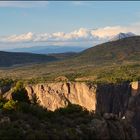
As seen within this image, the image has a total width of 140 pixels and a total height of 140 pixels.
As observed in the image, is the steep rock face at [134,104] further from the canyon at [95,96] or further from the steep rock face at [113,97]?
the steep rock face at [113,97]

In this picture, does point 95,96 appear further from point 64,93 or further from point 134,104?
point 134,104

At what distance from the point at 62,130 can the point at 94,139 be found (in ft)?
10.1

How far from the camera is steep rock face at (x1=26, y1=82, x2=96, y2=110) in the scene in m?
155

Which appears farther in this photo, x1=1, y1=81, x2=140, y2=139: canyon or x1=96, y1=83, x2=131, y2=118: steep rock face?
x1=96, y1=83, x2=131, y2=118: steep rock face

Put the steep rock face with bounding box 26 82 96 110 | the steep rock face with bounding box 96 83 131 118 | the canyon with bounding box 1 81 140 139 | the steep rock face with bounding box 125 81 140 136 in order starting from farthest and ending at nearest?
the steep rock face with bounding box 96 83 131 118, the steep rock face with bounding box 26 82 96 110, the canyon with bounding box 1 81 140 139, the steep rock face with bounding box 125 81 140 136

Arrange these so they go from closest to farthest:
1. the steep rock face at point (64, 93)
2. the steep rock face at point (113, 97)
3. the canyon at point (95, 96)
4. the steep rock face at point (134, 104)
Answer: the steep rock face at point (134, 104), the canyon at point (95, 96), the steep rock face at point (64, 93), the steep rock face at point (113, 97)

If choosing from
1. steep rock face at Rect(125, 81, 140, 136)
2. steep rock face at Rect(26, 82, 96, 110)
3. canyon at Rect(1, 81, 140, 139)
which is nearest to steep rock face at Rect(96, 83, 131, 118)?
canyon at Rect(1, 81, 140, 139)

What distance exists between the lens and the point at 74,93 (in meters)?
159

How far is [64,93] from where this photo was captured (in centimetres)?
15962

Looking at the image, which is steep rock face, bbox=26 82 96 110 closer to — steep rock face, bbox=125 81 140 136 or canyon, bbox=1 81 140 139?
canyon, bbox=1 81 140 139

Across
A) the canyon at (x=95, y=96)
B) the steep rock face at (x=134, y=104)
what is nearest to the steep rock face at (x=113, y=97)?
the canyon at (x=95, y=96)

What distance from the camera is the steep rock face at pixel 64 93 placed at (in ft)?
Answer: 509

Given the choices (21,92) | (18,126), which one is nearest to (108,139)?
(18,126)

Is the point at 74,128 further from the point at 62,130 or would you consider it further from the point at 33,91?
the point at 33,91
